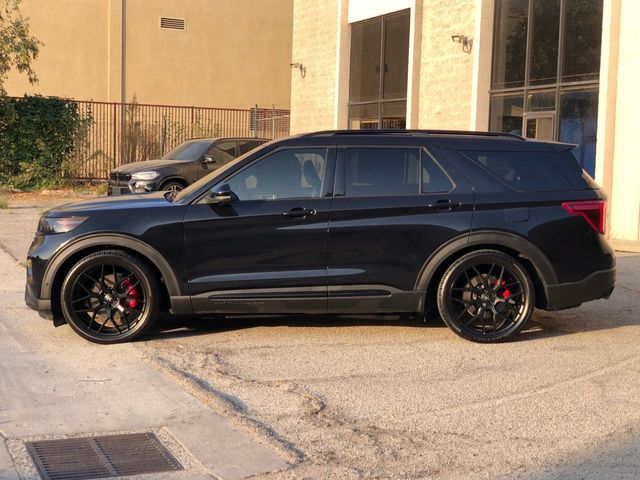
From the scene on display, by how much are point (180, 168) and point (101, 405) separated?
13.4m

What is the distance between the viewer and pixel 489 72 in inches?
754

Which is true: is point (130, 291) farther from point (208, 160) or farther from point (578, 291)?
point (208, 160)

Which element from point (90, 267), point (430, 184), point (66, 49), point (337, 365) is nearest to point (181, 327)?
point (90, 267)

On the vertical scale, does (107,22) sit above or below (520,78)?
above

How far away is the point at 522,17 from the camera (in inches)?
720

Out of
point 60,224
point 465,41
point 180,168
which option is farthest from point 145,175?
point 60,224

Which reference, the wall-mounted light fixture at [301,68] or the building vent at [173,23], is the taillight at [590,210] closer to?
the wall-mounted light fixture at [301,68]

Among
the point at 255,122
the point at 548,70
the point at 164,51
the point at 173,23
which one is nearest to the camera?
the point at 548,70

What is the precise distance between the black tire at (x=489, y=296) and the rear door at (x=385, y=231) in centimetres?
32

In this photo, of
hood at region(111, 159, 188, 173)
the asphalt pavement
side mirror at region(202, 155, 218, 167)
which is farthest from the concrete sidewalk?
side mirror at region(202, 155, 218, 167)

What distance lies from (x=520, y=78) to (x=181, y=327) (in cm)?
1192

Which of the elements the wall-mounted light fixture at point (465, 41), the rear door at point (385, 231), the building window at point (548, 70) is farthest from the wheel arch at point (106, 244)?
the wall-mounted light fixture at point (465, 41)

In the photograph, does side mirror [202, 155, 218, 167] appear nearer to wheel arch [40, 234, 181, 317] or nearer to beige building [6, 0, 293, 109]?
wheel arch [40, 234, 181, 317]

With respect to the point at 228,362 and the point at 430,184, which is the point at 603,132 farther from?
Result: the point at 228,362
